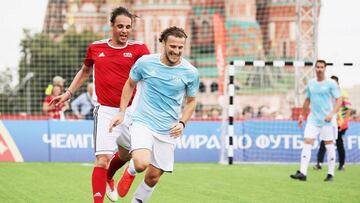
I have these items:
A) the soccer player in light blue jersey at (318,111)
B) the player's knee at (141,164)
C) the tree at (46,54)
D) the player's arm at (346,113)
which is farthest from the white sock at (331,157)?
the tree at (46,54)

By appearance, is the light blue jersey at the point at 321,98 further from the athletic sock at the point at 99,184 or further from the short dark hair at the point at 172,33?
the short dark hair at the point at 172,33

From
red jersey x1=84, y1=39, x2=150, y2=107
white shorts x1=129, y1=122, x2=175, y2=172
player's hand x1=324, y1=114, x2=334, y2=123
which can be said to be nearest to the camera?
white shorts x1=129, y1=122, x2=175, y2=172

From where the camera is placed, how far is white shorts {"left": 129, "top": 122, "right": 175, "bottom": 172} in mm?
9234

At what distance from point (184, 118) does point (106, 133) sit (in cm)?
123

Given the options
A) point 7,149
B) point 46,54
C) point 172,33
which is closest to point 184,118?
point 172,33

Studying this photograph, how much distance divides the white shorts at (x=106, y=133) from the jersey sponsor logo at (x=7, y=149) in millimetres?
11039

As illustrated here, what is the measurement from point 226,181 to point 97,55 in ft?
18.2

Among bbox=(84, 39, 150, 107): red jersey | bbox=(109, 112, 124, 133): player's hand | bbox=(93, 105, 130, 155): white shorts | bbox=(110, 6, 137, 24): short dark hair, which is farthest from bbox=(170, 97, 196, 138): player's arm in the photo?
bbox=(110, 6, 137, 24): short dark hair

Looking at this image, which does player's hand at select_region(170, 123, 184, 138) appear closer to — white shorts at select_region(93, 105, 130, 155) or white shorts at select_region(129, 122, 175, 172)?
white shorts at select_region(129, 122, 175, 172)

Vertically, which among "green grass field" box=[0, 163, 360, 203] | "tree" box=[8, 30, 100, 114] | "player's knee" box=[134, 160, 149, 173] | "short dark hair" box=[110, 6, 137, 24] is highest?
"short dark hair" box=[110, 6, 137, 24]

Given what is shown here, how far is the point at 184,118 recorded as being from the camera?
9.47m

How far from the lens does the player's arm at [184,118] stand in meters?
9.27

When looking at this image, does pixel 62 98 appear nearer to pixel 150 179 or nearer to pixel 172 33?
pixel 150 179

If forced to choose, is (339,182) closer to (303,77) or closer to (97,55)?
(97,55)
